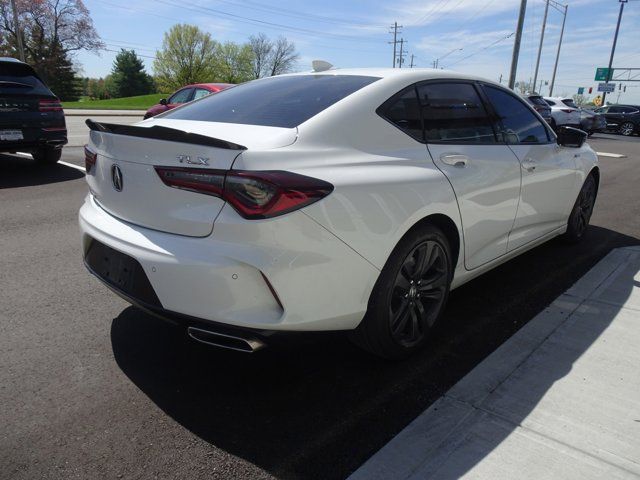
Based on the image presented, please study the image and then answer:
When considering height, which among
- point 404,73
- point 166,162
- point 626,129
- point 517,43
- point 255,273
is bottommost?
point 626,129

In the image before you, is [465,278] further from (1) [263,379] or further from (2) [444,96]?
(1) [263,379]

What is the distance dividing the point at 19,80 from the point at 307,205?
7387 mm

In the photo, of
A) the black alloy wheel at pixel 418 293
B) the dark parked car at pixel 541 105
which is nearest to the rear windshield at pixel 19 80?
the black alloy wheel at pixel 418 293

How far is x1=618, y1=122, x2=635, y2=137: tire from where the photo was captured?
26.9 metres

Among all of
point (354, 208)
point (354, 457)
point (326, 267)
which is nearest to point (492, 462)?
point (354, 457)

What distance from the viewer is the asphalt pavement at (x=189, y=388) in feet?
6.77

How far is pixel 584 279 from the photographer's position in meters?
4.09

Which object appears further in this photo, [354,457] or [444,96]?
[444,96]

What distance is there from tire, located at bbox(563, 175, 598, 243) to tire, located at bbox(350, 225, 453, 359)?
249 cm

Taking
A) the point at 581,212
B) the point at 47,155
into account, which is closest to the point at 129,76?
the point at 47,155

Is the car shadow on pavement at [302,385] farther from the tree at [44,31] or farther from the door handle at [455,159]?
the tree at [44,31]

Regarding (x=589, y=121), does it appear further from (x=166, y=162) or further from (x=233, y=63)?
(x=233, y=63)

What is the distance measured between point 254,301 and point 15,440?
118 cm

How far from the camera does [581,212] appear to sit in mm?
5000
